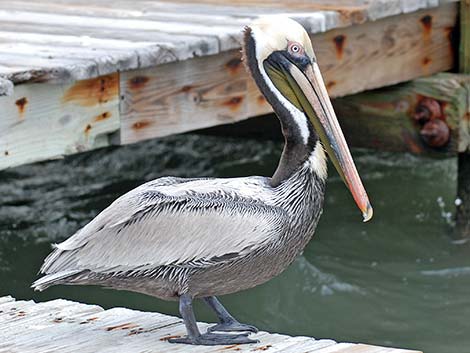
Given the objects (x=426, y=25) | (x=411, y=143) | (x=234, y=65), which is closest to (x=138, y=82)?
(x=234, y=65)

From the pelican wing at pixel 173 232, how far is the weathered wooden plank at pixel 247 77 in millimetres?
1573

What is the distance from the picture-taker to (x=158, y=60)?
5359mm

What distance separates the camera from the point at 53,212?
25.5ft

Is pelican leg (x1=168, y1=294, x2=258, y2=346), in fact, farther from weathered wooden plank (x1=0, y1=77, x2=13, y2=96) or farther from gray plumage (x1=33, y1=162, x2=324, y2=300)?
weathered wooden plank (x1=0, y1=77, x2=13, y2=96)

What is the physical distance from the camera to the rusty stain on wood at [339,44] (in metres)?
6.43

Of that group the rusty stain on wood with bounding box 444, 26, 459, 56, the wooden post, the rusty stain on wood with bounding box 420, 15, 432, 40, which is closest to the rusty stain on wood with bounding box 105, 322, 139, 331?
the wooden post

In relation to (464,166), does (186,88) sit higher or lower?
higher

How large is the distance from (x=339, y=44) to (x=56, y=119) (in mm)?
1815

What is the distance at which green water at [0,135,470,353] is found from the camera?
248 inches

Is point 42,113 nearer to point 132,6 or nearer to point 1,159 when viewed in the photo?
point 1,159

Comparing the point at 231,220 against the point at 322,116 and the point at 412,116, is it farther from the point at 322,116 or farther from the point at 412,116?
the point at 412,116

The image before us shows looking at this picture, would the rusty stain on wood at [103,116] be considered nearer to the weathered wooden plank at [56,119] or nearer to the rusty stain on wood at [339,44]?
the weathered wooden plank at [56,119]

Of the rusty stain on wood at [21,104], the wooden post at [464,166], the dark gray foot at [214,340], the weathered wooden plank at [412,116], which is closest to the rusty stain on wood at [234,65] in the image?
the rusty stain on wood at [21,104]

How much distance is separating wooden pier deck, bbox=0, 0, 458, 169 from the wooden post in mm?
67
